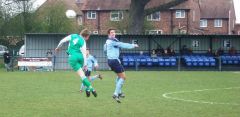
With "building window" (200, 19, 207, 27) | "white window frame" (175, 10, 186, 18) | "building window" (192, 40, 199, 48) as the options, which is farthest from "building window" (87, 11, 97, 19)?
"building window" (192, 40, 199, 48)

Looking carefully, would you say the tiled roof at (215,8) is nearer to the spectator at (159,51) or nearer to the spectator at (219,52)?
the spectator at (219,52)

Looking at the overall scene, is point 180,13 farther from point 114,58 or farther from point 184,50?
point 114,58

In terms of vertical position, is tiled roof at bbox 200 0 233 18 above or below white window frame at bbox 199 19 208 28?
above

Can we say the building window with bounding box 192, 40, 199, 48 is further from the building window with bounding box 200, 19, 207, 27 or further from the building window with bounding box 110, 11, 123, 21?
the building window with bounding box 200, 19, 207, 27

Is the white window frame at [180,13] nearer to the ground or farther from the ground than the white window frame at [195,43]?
farther from the ground

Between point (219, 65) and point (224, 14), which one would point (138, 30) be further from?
point (224, 14)

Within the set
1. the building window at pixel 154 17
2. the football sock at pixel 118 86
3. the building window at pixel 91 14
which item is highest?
the building window at pixel 91 14

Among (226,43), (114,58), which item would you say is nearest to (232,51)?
(226,43)

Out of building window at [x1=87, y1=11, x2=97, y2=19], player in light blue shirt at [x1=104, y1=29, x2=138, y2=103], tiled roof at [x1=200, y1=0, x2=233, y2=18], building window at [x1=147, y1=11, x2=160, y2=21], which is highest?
tiled roof at [x1=200, y1=0, x2=233, y2=18]

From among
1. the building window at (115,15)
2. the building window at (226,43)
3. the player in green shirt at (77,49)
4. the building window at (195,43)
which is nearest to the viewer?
the player in green shirt at (77,49)

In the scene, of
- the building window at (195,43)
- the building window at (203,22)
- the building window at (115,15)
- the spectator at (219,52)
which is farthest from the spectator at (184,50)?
the building window at (203,22)

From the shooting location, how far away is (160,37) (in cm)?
5512

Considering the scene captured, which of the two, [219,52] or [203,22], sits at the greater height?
[203,22]

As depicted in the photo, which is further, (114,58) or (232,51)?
(232,51)
